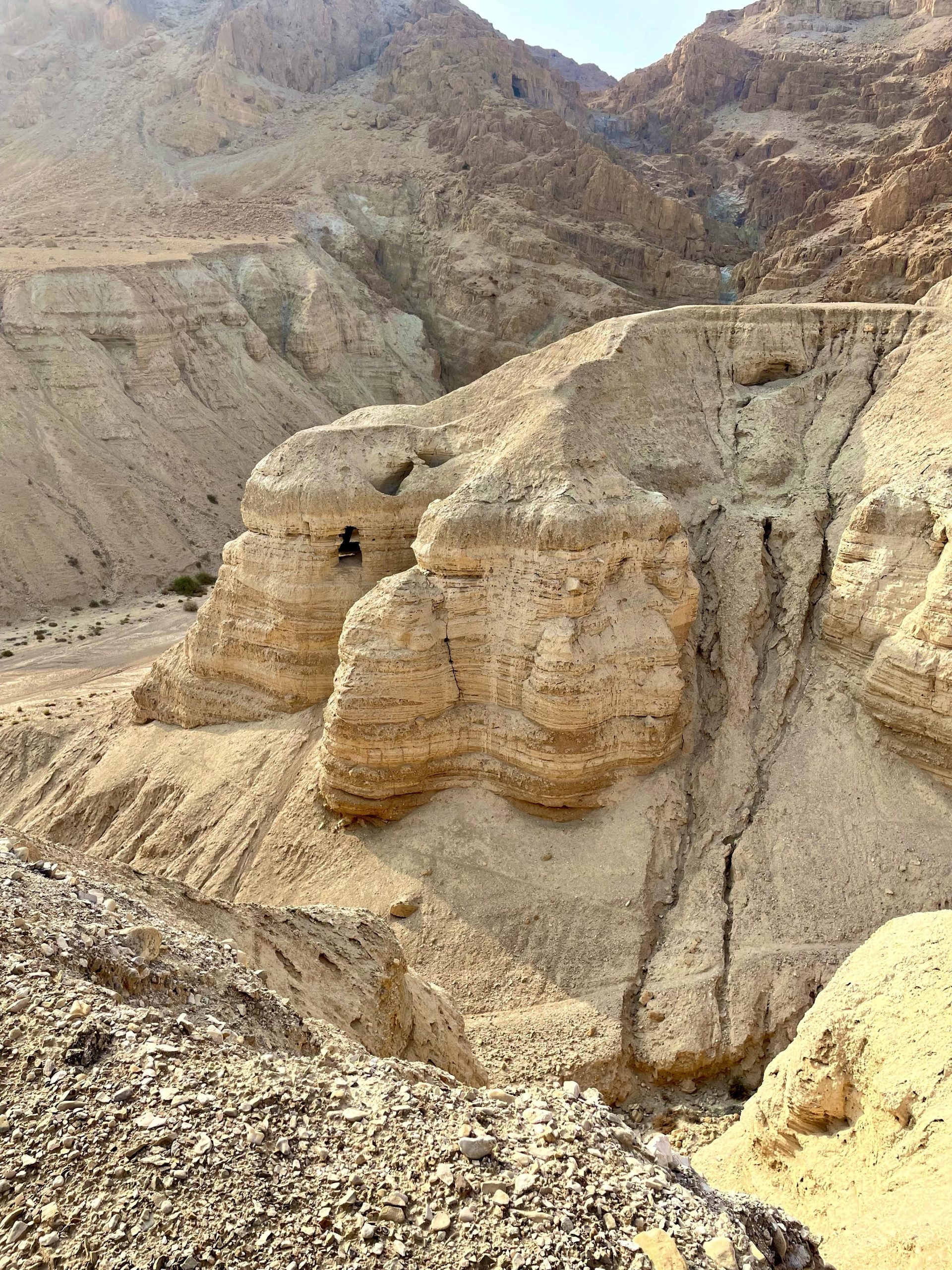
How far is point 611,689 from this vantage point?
1361 cm

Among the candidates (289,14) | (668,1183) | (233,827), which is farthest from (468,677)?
(289,14)

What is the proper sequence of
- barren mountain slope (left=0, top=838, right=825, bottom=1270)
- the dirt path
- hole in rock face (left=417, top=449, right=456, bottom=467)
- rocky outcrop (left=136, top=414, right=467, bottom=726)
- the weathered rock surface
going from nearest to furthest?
1. barren mountain slope (left=0, top=838, right=825, bottom=1270)
2. the weathered rock surface
3. rocky outcrop (left=136, top=414, right=467, bottom=726)
4. hole in rock face (left=417, top=449, right=456, bottom=467)
5. the dirt path

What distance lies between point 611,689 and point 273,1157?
9161 mm

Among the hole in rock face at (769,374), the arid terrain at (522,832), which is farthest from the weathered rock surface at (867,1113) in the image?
the hole in rock face at (769,374)

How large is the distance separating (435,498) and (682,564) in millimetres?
4242

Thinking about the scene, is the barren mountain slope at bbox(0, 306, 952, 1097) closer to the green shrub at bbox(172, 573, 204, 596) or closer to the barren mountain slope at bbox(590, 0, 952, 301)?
the green shrub at bbox(172, 573, 204, 596)

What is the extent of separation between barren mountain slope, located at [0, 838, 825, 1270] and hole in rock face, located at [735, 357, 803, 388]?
46.9 feet

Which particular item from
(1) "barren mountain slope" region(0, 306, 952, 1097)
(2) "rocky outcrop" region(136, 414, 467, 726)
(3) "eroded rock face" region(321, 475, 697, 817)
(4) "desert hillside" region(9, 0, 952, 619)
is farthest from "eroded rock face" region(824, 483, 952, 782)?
(4) "desert hillside" region(9, 0, 952, 619)

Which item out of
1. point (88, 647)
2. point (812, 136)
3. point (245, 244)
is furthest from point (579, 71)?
point (88, 647)

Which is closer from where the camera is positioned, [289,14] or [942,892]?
[942,892]

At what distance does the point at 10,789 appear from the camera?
19.5 metres

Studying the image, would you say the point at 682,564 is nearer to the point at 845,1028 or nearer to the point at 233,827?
the point at 845,1028

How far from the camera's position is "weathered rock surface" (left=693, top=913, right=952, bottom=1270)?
677cm

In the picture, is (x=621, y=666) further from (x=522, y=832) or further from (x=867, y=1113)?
(x=867, y=1113)
